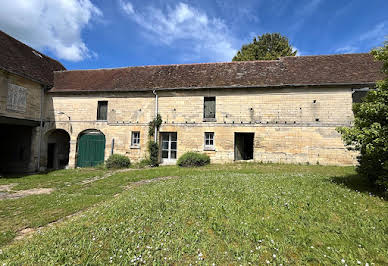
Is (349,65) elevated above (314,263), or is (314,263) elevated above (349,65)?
(349,65)

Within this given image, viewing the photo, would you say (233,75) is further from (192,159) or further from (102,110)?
(102,110)

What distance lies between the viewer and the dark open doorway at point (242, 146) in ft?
40.5

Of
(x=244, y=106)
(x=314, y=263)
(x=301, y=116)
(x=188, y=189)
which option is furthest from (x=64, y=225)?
(x=301, y=116)

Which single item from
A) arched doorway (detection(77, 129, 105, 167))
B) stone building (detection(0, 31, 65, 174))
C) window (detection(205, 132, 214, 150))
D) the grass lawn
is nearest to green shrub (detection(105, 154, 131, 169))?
arched doorway (detection(77, 129, 105, 167))

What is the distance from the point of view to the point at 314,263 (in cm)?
259

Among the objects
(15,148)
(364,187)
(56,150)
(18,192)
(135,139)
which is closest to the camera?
(364,187)

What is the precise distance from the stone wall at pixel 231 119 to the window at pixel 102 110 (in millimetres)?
302

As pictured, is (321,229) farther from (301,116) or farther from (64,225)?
(301,116)

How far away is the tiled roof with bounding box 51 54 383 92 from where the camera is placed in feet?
37.1

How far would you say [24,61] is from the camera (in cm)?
1266

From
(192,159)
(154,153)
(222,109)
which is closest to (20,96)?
(154,153)

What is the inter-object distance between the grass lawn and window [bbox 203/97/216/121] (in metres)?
7.69

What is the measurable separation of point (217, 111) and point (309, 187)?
764 centimetres

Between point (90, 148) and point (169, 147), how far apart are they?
5.73 meters
